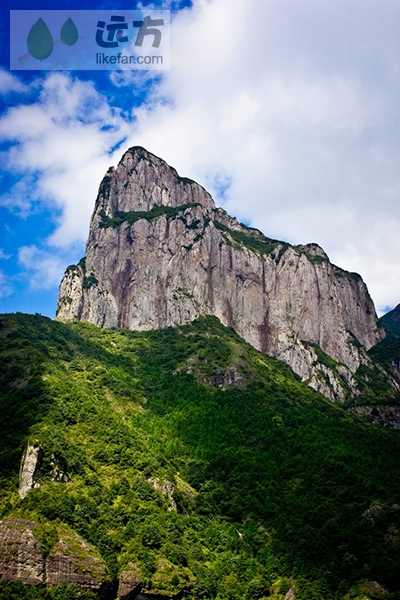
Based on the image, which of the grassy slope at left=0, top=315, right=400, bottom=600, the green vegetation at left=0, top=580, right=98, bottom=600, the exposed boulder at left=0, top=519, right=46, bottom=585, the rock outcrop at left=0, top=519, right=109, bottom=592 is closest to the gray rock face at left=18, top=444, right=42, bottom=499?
the grassy slope at left=0, top=315, right=400, bottom=600

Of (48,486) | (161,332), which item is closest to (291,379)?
(161,332)

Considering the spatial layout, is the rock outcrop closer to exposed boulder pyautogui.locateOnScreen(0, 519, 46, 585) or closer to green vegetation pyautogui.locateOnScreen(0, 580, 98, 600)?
A: exposed boulder pyautogui.locateOnScreen(0, 519, 46, 585)

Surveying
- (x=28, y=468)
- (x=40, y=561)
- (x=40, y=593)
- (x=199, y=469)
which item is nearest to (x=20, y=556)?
(x=40, y=561)

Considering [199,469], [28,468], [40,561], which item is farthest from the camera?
[199,469]

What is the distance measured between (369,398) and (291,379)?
30.8 meters

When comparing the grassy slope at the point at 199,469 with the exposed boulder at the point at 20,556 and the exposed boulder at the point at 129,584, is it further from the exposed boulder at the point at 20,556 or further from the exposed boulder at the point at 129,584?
the exposed boulder at the point at 20,556

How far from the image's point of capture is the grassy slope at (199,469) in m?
84.2

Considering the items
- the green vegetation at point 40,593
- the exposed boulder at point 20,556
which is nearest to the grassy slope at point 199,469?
the exposed boulder at point 20,556

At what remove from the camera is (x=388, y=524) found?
90.9 metres

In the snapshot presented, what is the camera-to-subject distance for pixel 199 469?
116 meters

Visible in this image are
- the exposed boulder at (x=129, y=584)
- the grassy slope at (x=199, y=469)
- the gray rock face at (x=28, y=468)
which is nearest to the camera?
the exposed boulder at (x=129, y=584)

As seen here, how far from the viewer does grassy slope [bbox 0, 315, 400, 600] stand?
8419 centimetres

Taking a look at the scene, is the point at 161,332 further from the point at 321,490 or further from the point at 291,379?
the point at 321,490

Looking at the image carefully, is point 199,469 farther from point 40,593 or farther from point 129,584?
point 40,593
